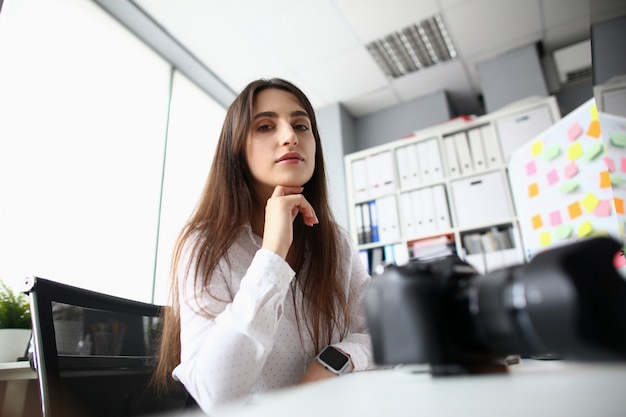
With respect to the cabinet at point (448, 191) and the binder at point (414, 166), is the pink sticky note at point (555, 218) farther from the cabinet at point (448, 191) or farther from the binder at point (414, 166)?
the binder at point (414, 166)

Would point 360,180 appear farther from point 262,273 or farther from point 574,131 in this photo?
point 262,273

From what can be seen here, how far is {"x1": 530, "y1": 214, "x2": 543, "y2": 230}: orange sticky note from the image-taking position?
2.13m

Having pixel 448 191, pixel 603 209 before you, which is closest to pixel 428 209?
pixel 448 191

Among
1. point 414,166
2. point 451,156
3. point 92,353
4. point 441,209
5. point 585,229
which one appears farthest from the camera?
point 414,166

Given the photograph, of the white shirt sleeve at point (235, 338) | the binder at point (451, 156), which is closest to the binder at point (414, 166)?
the binder at point (451, 156)

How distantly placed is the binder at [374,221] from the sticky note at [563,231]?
4.03ft

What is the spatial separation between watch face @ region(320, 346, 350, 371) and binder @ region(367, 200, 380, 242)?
2.20m

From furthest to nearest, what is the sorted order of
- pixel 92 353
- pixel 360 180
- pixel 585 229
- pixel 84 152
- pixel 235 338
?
pixel 360 180
pixel 84 152
pixel 585 229
pixel 92 353
pixel 235 338

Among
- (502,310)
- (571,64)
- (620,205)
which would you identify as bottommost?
(502,310)

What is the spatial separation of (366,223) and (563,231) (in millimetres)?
1384

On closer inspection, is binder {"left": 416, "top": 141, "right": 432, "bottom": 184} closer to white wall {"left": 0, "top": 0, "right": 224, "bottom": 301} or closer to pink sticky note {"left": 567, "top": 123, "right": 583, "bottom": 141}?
pink sticky note {"left": 567, "top": 123, "right": 583, "bottom": 141}

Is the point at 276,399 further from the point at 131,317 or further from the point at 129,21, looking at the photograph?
the point at 129,21

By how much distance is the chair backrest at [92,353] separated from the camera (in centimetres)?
74

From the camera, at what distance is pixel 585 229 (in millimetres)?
1843
